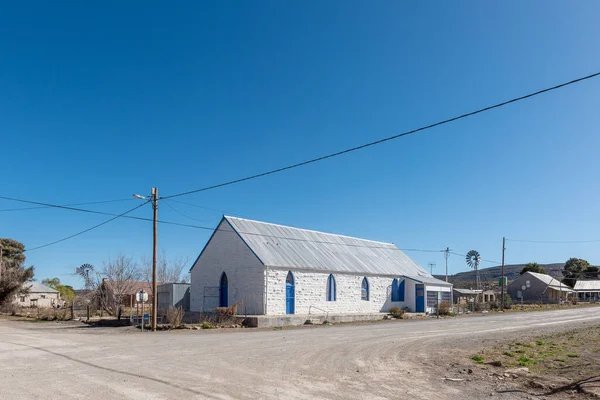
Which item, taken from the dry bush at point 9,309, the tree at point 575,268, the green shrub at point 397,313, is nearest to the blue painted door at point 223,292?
the green shrub at point 397,313

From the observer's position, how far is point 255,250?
34.8m

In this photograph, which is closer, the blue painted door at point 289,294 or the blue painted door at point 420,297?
the blue painted door at point 289,294

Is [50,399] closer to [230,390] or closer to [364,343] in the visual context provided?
[230,390]

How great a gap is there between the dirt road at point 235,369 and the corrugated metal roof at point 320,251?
1648cm

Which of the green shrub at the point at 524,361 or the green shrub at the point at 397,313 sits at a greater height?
the green shrub at the point at 524,361

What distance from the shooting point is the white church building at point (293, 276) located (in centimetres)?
3447

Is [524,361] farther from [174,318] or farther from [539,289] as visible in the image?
[539,289]

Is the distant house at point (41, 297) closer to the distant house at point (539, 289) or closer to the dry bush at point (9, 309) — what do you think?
the dry bush at point (9, 309)

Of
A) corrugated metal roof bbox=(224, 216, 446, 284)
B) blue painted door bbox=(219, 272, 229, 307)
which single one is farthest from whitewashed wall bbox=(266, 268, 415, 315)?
blue painted door bbox=(219, 272, 229, 307)

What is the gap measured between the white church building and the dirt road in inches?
574

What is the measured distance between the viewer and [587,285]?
101 m

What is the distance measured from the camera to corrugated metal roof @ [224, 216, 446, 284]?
36.3 meters

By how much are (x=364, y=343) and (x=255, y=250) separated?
55.1 ft

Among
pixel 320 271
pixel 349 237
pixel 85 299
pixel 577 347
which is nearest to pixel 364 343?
pixel 577 347
